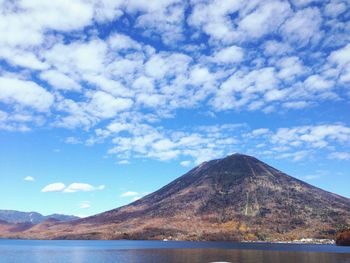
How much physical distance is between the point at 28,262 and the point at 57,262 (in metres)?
9.36

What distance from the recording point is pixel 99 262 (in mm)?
133625

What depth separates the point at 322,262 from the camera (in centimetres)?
12006

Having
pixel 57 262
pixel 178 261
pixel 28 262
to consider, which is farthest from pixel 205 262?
pixel 28 262

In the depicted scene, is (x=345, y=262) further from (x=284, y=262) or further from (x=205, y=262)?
(x=205, y=262)

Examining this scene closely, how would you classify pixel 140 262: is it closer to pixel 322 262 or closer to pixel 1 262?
pixel 1 262

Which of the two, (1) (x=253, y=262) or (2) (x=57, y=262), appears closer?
(1) (x=253, y=262)

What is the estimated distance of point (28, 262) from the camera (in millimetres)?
135125

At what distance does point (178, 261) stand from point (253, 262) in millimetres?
22762

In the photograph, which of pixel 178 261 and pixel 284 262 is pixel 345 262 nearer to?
pixel 284 262

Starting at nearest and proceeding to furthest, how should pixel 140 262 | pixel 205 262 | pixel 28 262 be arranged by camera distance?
pixel 205 262
pixel 140 262
pixel 28 262

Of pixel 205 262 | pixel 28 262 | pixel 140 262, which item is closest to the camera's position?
pixel 205 262

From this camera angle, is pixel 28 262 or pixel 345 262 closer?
pixel 345 262

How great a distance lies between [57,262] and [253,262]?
6452 cm

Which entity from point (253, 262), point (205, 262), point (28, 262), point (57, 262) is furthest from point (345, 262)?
point (28, 262)
